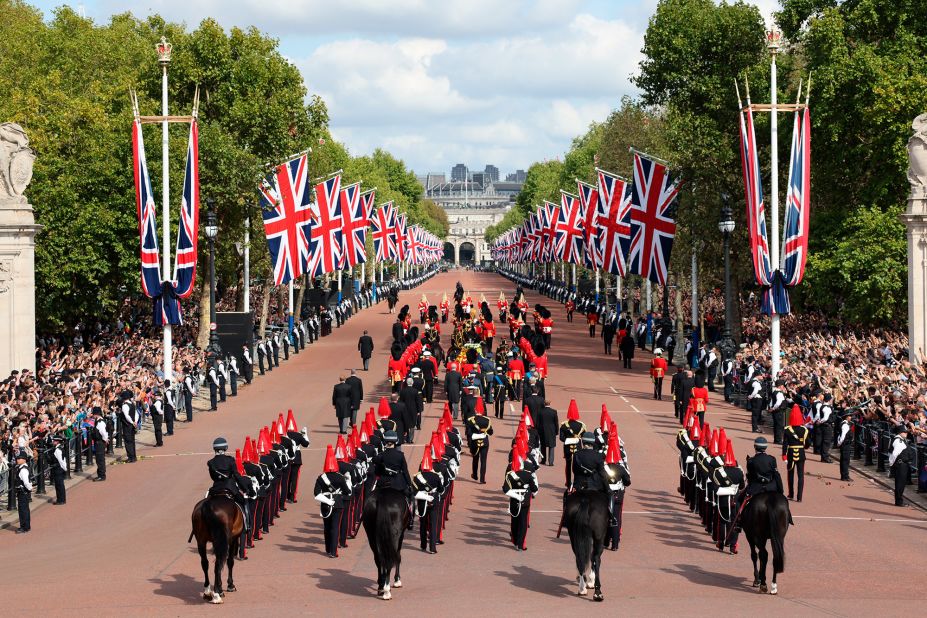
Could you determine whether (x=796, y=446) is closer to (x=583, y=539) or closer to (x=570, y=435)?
(x=570, y=435)

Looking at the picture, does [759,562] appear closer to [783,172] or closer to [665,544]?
[665,544]

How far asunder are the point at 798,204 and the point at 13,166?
19905 mm

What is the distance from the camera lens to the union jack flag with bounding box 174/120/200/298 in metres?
35.6

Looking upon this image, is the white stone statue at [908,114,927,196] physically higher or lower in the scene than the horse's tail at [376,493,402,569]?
higher

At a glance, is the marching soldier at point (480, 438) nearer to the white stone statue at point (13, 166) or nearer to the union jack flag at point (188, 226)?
the union jack flag at point (188, 226)

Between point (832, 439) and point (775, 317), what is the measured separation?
25.3 ft

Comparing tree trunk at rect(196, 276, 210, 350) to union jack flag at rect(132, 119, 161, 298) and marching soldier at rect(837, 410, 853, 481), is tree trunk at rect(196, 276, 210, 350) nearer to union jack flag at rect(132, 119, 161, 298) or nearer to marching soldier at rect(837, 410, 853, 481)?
union jack flag at rect(132, 119, 161, 298)

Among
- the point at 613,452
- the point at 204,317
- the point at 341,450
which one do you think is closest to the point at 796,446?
the point at 613,452

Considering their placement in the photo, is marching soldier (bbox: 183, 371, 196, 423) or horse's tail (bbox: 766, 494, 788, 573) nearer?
horse's tail (bbox: 766, 494, 788, 573)

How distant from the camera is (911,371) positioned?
2852cm

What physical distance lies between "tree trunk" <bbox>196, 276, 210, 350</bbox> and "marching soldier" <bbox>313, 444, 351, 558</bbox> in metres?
30.4

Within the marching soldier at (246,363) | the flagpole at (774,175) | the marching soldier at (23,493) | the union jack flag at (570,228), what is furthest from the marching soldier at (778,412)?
the union jack flag at (570,228)

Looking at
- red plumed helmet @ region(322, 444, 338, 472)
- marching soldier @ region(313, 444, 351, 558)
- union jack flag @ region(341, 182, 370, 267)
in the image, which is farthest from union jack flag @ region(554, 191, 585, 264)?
marching soldier @ region(313, 444, 351, 558)

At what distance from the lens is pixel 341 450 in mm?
18766
